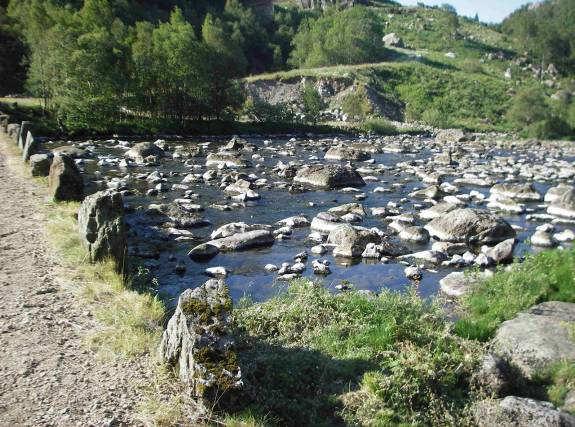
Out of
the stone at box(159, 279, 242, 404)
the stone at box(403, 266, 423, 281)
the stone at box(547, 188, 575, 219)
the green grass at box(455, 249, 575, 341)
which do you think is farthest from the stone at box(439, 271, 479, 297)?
→ the stone at box(547, 188, 575, 219)

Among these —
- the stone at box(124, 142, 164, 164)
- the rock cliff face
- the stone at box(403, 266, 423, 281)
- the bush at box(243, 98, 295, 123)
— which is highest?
the rock cliff face

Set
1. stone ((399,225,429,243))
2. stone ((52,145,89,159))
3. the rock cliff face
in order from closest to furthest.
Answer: stone ((399,225,429,243))
stone ((52,145,89,159))
the rock cliff face

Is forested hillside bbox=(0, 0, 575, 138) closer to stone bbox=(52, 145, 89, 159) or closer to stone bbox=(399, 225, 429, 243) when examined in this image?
stone bbox=(52, 145, 89, 159)

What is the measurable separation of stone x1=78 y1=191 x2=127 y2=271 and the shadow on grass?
5.15 m

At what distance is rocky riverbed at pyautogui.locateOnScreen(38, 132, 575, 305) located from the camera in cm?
1672

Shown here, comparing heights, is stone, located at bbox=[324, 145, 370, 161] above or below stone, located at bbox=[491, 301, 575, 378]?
above

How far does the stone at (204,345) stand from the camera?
6.98 m

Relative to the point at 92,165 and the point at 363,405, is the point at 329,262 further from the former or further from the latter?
the point at 92,165

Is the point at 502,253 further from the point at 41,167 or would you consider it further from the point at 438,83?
the point at 438,83

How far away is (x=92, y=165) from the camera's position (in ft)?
115

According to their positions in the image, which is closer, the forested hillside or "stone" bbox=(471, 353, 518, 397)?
"stone" bbox=(471, 353, 518, 397)

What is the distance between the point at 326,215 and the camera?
22.3 m

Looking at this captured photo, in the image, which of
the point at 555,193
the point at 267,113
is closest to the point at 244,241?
the point at 555,193

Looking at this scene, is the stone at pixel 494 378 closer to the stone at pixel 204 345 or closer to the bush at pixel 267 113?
the stone at pixel 204 345
